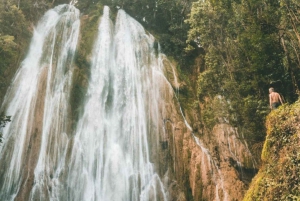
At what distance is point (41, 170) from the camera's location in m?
14.8

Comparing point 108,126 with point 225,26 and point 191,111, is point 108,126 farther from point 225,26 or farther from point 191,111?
point 225,26

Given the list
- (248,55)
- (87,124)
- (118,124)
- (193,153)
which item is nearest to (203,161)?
(193,153)

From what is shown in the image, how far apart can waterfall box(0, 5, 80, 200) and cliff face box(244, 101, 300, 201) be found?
11058mm

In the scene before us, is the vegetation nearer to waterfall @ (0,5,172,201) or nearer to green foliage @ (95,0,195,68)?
green foliage @ (95,0,195,68)

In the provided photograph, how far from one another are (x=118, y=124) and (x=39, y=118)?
16.0 feet

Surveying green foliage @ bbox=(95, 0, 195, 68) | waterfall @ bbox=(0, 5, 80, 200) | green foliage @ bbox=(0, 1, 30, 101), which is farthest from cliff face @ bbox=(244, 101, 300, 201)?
green foliage @ bbox=(0, 1, 30, 101)

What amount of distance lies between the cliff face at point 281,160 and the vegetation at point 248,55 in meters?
4.07

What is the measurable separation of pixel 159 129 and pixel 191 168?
10.2ft

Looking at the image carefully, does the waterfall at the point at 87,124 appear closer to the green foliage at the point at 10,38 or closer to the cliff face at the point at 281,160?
the green foliage at the point at 10,38

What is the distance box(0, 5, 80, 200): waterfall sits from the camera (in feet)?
47.2

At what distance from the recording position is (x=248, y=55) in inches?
562

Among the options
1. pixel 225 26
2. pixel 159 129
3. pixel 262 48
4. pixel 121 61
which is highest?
pixel 225 26

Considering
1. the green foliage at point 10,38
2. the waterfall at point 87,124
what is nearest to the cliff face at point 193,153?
the waterfall at point 87,124

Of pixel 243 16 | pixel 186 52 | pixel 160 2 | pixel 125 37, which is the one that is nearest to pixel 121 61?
pixel 125 37
